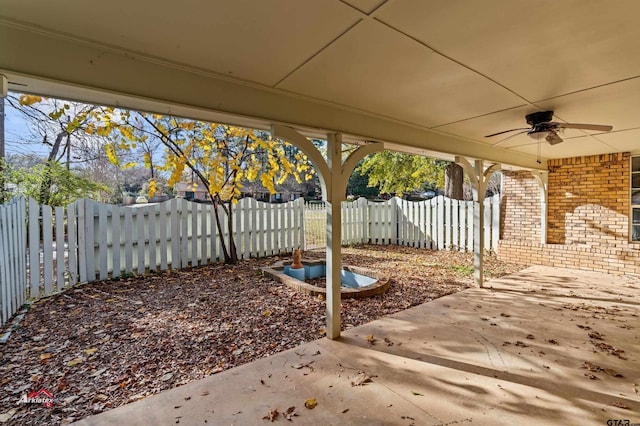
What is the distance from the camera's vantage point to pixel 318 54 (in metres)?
1.96

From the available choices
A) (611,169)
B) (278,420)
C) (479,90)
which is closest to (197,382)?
(278,420)

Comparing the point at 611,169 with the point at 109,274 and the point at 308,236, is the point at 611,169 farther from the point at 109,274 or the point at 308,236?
the point at 109,274

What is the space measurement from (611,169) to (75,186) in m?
11.4

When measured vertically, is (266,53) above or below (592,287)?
above

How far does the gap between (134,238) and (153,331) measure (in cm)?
272

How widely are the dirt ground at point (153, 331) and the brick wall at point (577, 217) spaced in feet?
8.47

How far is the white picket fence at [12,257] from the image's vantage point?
10.5 ft

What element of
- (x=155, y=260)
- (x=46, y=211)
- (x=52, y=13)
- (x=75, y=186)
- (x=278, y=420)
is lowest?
(x=278, y=420)

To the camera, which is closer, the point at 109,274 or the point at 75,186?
the point at 109,274

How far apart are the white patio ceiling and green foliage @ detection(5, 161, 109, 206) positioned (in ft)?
18.2

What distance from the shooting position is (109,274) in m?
5.12

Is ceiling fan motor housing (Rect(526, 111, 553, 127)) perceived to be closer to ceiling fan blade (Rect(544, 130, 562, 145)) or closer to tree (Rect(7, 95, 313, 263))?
ceiling fan blade (Rect(544, 130, 562, 145))

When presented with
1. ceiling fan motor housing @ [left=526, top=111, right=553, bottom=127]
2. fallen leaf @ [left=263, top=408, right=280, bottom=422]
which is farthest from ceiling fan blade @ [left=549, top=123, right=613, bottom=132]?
fallen leaf @ [left=263, top=408, right=280, bottom=422]

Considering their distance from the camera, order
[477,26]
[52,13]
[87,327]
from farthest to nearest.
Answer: [87,327], [477,26], [52,13]
